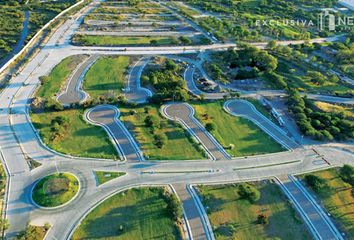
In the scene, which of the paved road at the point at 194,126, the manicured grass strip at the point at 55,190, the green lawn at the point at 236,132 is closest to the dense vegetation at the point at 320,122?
the green lawn at the point at 236,132

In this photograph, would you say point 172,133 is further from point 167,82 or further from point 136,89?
point 136,89

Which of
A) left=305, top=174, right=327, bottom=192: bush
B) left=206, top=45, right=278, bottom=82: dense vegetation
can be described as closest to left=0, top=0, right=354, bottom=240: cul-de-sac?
left=305, top=174, right=327, bottom=192: bush

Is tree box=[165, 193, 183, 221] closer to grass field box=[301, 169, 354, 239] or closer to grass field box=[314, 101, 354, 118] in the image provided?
grass field box=[301, 169, 354, 239]

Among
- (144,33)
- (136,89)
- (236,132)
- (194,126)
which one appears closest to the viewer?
(236,132)

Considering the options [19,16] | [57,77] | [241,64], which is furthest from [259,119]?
[19,16]

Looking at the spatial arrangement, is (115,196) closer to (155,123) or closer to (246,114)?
(155,123)

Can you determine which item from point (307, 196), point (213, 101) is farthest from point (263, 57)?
point (307, 196)

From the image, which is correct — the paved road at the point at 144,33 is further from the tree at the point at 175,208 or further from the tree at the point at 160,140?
the tree at the point at 175,208
